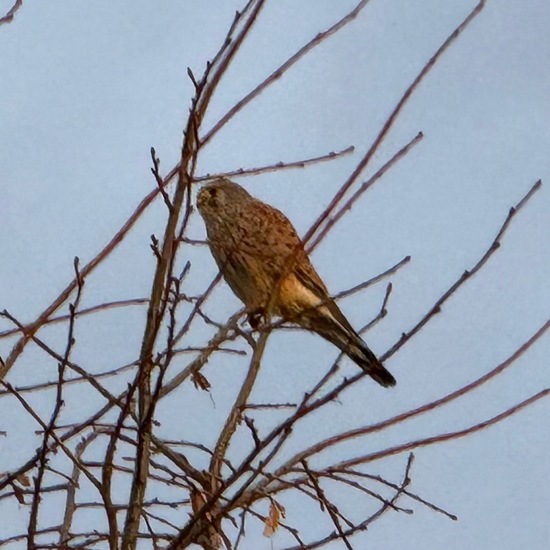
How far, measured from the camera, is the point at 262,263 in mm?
4809

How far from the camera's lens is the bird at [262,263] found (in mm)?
4621

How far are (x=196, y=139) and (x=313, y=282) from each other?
7.92ft

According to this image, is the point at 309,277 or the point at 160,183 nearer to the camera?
the point at 160,183

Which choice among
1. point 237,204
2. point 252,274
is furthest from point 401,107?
point 237,204

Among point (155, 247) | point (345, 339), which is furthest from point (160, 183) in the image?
point (345, 339)

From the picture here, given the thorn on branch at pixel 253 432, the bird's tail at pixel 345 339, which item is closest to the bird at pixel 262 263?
the bird's tail at pixel 345 339

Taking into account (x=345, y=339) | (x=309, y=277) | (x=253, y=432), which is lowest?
(x=253, y=432)

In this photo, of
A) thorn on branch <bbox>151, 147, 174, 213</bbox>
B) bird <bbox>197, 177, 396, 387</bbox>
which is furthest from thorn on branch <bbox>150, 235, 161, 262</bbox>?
bird <bbox>197, 177, 396, 387</bbox>

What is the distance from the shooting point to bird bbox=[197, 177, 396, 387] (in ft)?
15.2

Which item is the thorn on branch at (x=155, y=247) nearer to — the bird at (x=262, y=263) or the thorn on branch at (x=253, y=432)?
the thorn on branch at (x=253, y=432)

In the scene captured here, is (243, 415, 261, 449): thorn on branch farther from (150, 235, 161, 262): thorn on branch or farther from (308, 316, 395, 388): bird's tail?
(308, 316, 395, 388): bird's tail

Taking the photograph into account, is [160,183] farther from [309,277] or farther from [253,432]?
[309,277]

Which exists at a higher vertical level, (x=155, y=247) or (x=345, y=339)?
(x=345, y=339)

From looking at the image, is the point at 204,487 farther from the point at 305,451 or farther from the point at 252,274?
the point at 252,274
